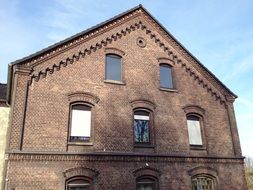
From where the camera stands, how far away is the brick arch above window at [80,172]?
12.6 metres

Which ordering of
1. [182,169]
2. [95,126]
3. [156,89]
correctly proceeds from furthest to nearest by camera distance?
[156,89] < [182,169] < [95,126]

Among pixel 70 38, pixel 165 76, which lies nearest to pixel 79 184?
pixel 70 38

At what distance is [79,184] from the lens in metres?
13.0

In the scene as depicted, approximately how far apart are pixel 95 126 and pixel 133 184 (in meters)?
3.34

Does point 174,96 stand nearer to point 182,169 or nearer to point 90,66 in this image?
point 182,169

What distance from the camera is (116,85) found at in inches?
608

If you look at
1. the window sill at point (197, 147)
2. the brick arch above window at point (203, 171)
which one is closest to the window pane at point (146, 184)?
Result: the brick arch above window at point (203, 171)

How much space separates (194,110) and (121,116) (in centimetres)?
484

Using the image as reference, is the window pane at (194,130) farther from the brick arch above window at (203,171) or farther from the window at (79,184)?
the window at (79,184)

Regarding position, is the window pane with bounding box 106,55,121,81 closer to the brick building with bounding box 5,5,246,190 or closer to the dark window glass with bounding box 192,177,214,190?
the brick building with bounding box 5,5,246,190

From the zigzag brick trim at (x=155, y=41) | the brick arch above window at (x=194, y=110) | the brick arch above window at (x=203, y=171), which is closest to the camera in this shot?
the zigzag brick trim at (x=155, y=41)

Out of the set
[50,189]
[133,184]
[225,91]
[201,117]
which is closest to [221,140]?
[201,117]

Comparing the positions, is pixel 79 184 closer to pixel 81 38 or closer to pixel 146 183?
pixel 146 183

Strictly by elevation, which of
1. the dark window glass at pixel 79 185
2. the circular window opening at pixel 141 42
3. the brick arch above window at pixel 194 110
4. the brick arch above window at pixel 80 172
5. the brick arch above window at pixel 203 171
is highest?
the circular window opening at pixel 141 42
